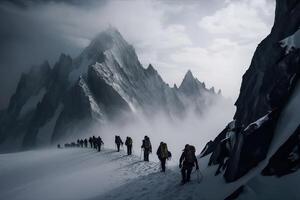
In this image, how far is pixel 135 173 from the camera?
2047 centimetres

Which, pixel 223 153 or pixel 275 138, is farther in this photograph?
pixel 223 153

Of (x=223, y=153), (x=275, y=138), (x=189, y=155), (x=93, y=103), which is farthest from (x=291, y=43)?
(x=93, y=103)

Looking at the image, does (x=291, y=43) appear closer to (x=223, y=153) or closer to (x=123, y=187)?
(x=223, y=153)

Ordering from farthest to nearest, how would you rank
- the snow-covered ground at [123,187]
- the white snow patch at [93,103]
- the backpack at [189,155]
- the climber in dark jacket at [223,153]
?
the white snow patch at [93,103]
the climber in dark jacket at [223,153]
the backpack at [189,155]
the snow-covered ground at [123,187]

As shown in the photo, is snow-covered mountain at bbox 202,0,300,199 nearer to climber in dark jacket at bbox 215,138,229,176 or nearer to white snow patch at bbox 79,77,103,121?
climber in dark jacket at bbox 215,138,229,176

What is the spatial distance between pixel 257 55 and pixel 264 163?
20.5 m

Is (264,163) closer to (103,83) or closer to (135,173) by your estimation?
(135,173)

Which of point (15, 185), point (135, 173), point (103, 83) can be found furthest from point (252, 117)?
point (103, 83)

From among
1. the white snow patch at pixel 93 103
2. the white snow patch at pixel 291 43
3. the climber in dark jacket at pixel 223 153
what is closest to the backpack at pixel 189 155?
the climber in dark jacket at pixel 223 153

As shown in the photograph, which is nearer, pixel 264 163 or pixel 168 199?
pixel 264 163

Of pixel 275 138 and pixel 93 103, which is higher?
pixel 93 103

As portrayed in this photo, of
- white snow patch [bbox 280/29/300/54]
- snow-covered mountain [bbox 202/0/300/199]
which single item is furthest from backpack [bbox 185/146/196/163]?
white snow patch [bbox 280/29/300/54]

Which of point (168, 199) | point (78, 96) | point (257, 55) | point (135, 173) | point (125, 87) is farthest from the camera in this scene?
point (125, 87)

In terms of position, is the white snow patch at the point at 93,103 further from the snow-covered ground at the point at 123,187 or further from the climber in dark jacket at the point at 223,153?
the climber in dark jacket at the point at 223,153
